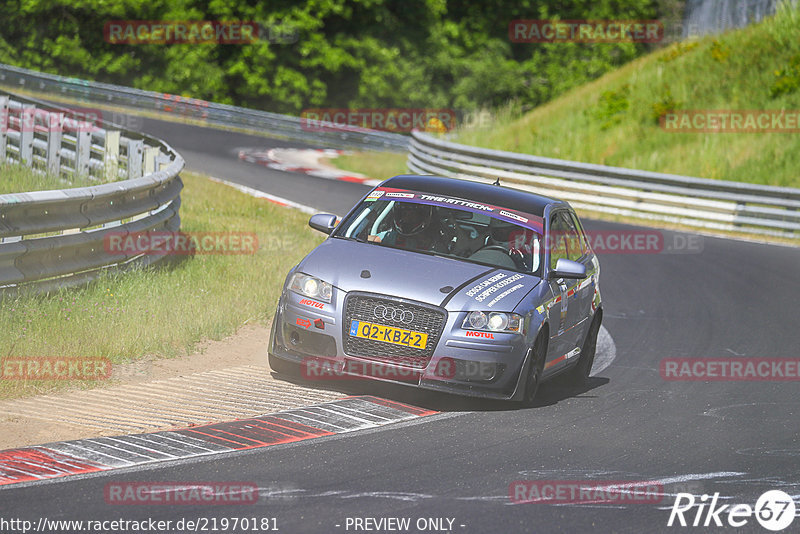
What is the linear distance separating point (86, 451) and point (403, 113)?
156 ft

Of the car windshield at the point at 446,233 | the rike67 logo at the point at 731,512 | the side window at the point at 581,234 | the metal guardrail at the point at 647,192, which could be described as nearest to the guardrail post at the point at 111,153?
the metal guardrail at the point at 647,192

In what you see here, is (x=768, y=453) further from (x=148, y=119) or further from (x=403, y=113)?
(x=403, y=113)

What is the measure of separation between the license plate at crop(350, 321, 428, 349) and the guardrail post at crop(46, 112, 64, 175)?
1197cm

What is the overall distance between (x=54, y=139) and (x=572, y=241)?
11.7 meters

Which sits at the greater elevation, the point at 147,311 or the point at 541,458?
the point at 541,458

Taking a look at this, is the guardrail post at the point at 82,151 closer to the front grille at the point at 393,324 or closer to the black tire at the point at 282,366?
the black tire at the point at 282,366

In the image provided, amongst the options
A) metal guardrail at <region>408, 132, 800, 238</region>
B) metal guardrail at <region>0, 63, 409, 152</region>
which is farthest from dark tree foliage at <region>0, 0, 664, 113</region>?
metal guardrail at <region>408, 132, 800, 238</region>

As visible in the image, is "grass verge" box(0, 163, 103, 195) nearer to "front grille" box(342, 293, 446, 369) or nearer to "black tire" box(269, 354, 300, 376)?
"black tire" box(269, 354, 300, 376)

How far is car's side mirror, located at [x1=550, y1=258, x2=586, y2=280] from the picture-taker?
8.73m

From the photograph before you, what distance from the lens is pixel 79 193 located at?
993cm

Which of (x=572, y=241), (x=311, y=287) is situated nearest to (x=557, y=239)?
(x=572, y=241)

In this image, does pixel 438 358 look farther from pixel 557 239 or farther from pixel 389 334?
pixel 557 239

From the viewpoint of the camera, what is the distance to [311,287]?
8.29 metres

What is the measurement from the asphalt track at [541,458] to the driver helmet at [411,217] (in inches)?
52.1
